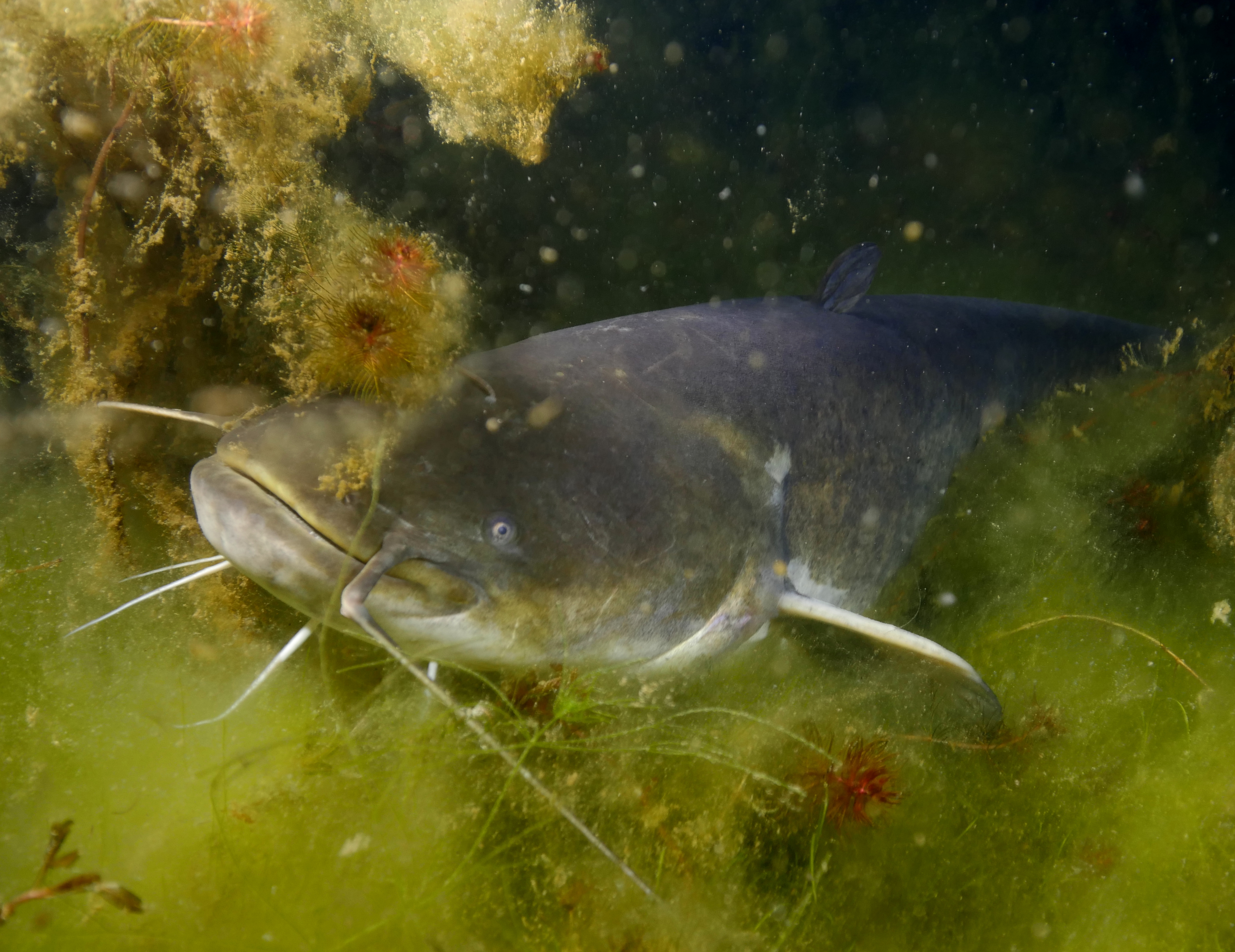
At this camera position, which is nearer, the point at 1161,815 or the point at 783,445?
the point at 783,445

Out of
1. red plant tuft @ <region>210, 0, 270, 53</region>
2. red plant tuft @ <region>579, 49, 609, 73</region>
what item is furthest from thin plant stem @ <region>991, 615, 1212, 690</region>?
red plant tuft @ <region>210, 0, 270, 53</region>

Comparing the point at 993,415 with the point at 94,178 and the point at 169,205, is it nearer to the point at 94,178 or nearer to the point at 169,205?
the point at 169,205

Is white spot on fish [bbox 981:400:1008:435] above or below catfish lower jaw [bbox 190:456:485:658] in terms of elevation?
below

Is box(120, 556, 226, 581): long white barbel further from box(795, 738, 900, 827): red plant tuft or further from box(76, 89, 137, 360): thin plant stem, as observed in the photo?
box(795, 738, 900, 827): red plant tuft

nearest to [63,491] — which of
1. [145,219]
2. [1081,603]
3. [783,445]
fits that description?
[145,219]

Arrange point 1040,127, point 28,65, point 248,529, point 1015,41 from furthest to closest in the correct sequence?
point 1015,41, point 1040,127, point 28,65, point 248,529

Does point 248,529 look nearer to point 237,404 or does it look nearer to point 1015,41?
point 237,404

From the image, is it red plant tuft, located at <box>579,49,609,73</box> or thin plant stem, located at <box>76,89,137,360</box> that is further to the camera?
red plant tuft, located at <box>579,49,609,73</box>
